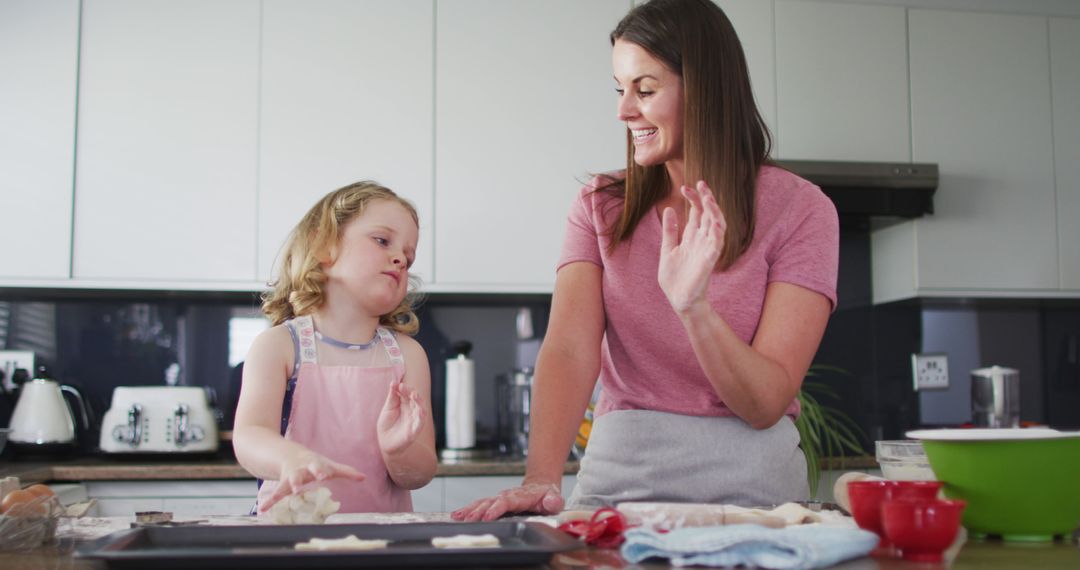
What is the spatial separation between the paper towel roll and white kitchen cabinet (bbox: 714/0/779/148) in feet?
3.79

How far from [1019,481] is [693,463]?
426 millimetres

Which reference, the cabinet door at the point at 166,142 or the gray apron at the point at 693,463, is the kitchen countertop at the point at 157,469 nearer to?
the cabinet door at the point at 166,142

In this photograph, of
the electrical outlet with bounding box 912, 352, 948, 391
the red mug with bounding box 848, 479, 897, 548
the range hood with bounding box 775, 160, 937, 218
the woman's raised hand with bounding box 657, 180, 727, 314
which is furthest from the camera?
the electrical outlet with bounding box 912, 352, 948, 391

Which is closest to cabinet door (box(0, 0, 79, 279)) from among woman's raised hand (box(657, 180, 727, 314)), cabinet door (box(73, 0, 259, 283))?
cabinet door (box(73, 0, 259, 283))

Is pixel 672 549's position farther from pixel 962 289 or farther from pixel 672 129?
pixel 962 289

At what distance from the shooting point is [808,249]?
136 cm

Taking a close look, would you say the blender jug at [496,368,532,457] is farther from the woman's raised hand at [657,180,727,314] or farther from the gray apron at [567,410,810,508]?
the woman's raised hand at [657,180,727,314]

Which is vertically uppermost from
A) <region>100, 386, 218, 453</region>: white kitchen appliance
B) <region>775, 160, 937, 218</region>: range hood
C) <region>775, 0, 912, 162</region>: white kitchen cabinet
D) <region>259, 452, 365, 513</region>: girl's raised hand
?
<region>775, 0, 912, 162</region>: white kitchen cabinet

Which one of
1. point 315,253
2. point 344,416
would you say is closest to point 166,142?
point 315,253

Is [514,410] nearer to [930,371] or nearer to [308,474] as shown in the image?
[930,371]

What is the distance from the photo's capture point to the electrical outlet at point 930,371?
3439 mm

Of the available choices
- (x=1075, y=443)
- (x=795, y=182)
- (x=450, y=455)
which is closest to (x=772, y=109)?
(x=450, y=455)

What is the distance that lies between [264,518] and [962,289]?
103 inches

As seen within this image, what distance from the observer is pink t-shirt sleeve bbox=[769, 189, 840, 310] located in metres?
1.35
